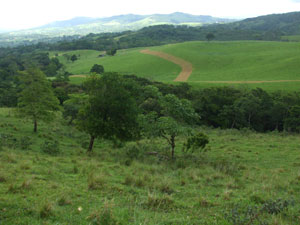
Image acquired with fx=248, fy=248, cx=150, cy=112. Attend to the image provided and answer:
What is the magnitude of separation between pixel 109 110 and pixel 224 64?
81.0 meters

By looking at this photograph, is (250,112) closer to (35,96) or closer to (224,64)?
(35,96)

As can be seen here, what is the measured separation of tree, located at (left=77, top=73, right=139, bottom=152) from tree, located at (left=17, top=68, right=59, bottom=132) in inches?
273

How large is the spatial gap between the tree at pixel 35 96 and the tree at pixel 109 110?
22.7 feet

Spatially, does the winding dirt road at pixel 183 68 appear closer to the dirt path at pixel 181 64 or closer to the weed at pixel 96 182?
the dirt path at pixel 181 64

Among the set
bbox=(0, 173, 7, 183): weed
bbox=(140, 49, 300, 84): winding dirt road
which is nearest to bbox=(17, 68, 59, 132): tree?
bbox=(0, 173, 7, 183): weed

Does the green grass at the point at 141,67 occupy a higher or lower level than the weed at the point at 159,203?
lower

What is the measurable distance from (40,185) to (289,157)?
1798cm

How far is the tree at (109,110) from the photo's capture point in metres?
18.4

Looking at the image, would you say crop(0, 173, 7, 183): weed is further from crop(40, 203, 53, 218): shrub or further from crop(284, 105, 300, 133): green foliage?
crop(284, 105, 300, 133): green foliage

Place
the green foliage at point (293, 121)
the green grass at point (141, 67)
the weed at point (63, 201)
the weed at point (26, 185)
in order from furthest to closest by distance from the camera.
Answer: the green grass at point (141, 67)
the green foliage at point (293, 121)
the weed at point (26, 185)
the weed at point (63, 201)

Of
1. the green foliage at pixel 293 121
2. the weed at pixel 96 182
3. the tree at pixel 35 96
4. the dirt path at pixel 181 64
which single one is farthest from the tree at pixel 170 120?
the dirt path at pixel 181 64

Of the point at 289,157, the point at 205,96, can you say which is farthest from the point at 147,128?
the point at 205,96

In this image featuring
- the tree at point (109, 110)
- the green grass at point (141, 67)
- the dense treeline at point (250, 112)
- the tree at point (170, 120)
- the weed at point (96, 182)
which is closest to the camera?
the weed at point (96, 182)

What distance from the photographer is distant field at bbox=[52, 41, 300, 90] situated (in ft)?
240
